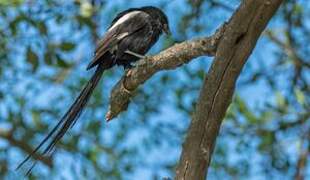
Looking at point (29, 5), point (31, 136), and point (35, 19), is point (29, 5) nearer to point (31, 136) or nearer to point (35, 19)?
point (35, 19)

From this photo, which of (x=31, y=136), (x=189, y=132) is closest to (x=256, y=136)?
(x=31, y=136)

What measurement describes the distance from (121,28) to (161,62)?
1163mm

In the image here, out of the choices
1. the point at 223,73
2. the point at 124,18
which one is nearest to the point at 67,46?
the point at 124,18

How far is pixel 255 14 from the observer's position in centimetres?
324

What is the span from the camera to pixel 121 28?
476 cm

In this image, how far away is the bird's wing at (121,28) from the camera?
4.61 meters

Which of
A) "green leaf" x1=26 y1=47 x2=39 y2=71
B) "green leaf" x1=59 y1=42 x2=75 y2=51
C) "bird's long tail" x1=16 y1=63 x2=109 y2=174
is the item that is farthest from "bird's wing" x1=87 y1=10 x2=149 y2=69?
"green leaf" x1=26 y1=47 x2=39 y2=71

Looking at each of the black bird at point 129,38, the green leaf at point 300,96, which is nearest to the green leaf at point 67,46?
the black bird at point 129,38

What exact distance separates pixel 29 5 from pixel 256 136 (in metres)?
1.97

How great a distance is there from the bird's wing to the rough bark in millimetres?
1358

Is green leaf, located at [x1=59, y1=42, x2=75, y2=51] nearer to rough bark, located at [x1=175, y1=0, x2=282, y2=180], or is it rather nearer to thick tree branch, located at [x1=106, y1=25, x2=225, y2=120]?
thick tree branch, located at [x1=106, y1=25, x2=225, y2=120]

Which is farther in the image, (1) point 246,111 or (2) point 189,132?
(1) point 246,111

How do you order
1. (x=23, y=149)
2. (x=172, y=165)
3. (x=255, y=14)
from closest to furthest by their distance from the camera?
(x=255, y=14) → (x=23, y=149) → (x=172, y=165)

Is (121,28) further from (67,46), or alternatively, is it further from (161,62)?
(161,62)
